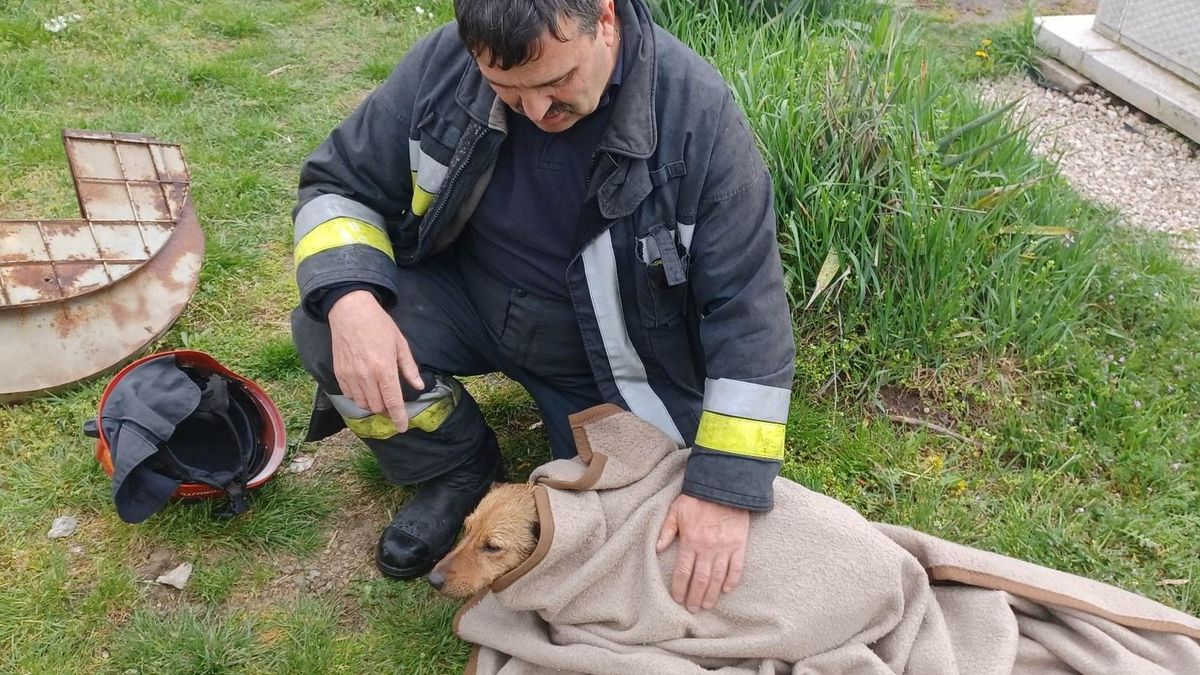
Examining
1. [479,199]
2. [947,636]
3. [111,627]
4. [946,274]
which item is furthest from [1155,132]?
[111,627]

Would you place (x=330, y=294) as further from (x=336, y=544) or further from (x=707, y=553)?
(x=707, y=553)

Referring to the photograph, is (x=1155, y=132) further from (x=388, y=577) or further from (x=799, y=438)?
(x=388, y=577)

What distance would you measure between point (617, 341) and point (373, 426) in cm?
76

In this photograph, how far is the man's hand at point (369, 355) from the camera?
2.29 m

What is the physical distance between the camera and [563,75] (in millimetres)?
2006

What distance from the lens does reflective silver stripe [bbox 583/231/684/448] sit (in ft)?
7.92

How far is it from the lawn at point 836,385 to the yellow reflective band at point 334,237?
0.97m

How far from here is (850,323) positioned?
135 inches

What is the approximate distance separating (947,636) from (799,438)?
1.02 metres

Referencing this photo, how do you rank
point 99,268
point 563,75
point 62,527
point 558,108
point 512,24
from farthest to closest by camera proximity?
point 99,268 < point 62,527 < point 558,108 < point 563,75 < point 512,24

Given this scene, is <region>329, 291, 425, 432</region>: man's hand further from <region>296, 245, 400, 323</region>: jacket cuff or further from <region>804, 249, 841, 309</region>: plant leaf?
<region>804, 249, 841, 309</region>: plant leaf

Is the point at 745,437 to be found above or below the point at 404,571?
above

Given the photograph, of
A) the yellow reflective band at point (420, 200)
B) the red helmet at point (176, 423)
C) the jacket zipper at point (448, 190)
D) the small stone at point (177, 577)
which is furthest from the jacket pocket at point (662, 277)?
the small stone at point (177, 577)

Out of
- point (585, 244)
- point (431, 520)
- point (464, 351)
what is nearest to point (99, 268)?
point (464, 351)
